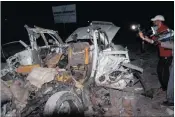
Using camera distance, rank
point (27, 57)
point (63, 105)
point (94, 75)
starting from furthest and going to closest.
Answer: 1. point (27, 57)
2. point (94, 75)
3. point (63, 105)

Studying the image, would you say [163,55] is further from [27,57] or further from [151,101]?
[27,57]

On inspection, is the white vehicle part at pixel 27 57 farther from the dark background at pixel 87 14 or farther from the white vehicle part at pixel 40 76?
the dark background at pixel 87 14

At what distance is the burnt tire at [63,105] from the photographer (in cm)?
460

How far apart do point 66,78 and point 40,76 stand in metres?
0.62

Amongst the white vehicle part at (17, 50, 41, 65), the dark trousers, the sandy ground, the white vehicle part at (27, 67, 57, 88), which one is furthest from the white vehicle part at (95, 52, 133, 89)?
the white vehicle part at (17, 50, 41, 65)

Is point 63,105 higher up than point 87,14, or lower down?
lower down

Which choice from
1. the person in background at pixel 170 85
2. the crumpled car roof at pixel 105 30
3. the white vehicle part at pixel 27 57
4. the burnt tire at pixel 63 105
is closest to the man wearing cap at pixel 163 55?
the person in background at pixel 170 85

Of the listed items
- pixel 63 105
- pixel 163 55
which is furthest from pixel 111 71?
pixel 63 105

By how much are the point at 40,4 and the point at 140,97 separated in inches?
736

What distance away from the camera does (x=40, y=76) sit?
5.14 m

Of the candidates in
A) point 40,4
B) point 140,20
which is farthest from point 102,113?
point 40,4

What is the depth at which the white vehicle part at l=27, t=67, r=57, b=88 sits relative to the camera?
511cm

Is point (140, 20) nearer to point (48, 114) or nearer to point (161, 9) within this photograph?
point (161, 9)

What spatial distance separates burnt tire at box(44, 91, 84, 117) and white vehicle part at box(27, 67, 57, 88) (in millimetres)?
473
